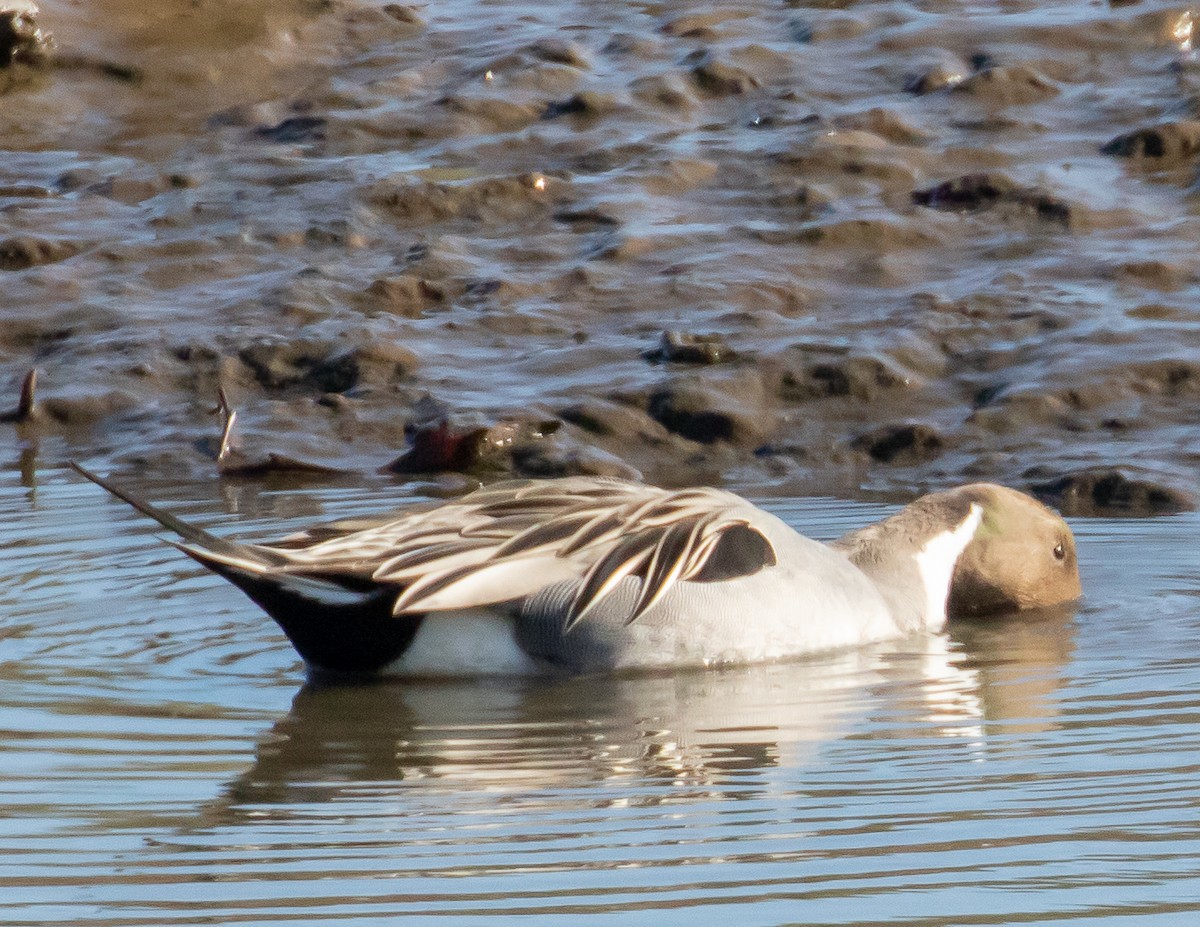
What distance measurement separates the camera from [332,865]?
3.88m

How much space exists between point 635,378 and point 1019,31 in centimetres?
426

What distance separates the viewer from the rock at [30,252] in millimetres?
10469

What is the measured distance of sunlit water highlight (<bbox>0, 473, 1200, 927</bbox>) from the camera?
370cm

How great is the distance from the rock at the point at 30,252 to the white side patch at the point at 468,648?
558cm

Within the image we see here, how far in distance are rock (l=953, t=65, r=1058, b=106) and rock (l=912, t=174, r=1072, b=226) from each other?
1121 mm

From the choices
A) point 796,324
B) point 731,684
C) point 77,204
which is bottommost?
point 731,684

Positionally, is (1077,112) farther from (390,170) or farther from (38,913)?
(38,913)

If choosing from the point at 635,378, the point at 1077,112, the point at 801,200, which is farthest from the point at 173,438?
the point at 1077,112

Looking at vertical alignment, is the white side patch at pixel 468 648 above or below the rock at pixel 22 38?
below

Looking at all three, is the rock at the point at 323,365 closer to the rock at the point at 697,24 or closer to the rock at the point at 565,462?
the rock at the point at 565,462

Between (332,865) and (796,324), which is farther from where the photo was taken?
(796,324)

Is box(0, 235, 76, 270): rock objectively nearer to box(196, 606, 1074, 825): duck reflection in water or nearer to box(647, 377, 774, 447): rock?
box(647, 377, 774, 447): rock

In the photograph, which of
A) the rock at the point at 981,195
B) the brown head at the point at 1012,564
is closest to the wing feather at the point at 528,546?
the brown head at the point at 1012,564

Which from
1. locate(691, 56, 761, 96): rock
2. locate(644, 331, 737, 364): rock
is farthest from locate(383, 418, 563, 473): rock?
locate(691, 56, 761, 96): rock
